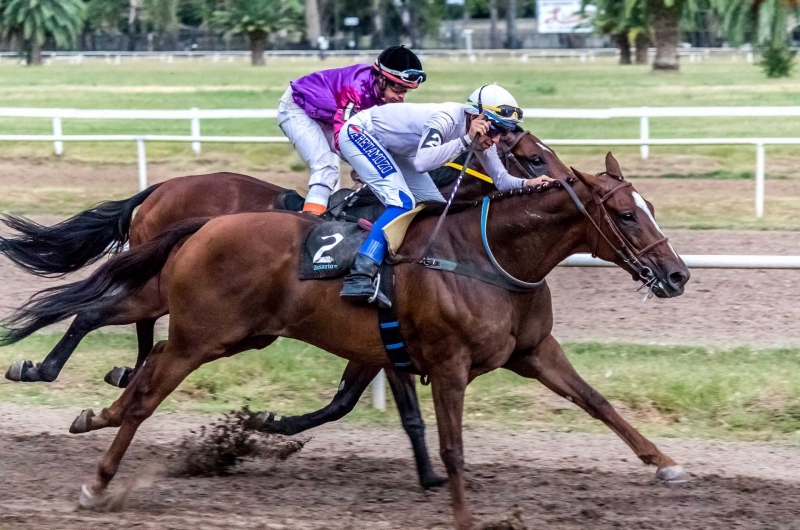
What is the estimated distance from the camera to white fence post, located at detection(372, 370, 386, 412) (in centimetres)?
620

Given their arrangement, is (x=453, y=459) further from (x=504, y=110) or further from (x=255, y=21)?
(x=255, y=21)

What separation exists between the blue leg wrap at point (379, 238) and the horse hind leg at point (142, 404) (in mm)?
855

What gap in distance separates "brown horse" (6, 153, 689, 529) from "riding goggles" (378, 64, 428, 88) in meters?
1.06

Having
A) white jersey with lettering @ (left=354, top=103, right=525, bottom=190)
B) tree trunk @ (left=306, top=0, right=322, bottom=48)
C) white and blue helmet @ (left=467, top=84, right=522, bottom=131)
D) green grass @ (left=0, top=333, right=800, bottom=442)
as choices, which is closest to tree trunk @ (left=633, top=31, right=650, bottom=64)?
tree trunk @ (left=306, top=0, right=322, bottom=48)

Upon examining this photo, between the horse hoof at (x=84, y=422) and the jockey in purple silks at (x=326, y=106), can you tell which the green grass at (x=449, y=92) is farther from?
the horse hoof at (x=84, y=422)

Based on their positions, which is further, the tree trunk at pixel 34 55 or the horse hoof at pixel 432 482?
the tree trunk at pixel 34 55

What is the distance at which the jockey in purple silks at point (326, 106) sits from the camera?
18.8 ft

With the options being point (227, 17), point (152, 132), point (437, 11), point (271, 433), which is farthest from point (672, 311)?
point (437, 11)

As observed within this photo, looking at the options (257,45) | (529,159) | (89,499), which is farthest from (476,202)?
(257,45)

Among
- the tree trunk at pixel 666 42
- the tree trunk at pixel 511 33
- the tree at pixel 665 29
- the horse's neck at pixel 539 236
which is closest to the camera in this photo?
the horse's neck at pixel 539 236

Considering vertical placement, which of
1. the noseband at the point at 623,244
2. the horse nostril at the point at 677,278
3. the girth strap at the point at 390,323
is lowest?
the girth strap at the point at 390,323

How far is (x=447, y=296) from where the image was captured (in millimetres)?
4469

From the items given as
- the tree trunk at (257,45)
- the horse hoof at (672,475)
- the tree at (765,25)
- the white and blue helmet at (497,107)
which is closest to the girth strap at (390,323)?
the white and blue helmet at (497,107)

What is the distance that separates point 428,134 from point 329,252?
0.65 metres
